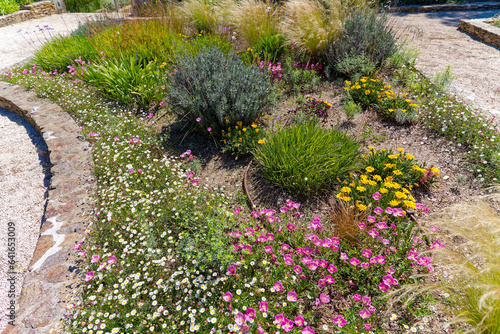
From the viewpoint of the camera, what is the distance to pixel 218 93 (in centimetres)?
405

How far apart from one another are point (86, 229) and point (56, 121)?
A: 116 inches

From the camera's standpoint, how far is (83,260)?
2.85 meters

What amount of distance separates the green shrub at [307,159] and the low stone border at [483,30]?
6.40m

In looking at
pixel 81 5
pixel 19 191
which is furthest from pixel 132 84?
pixel 81 5

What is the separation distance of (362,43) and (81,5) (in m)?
14.6

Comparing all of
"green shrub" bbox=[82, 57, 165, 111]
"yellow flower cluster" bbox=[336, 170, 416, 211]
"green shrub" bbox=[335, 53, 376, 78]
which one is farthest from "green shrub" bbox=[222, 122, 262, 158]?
"green shrub" bbox=[335, 53, 376, 78]

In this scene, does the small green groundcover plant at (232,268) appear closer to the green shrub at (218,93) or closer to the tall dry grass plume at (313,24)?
the green shrub at (218,93)

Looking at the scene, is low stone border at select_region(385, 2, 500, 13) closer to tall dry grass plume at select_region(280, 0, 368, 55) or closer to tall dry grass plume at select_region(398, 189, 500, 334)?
tall dry grass plume at select_region(280, 0, 368, 55)

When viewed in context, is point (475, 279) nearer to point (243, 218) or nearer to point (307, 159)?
point (307, 159)

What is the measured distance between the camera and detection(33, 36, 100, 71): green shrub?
647cm

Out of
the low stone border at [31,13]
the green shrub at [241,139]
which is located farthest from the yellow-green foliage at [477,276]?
the low stone border at [31,13]

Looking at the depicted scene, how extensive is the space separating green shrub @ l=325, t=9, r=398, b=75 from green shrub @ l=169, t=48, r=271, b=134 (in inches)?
71.7

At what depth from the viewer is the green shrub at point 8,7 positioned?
1184 cm

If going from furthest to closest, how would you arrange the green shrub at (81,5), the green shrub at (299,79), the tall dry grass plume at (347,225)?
1. the green shrub at (81,5)
2. the green shrub at (299,79)
3. the tall dry grass plume at (347,225)
